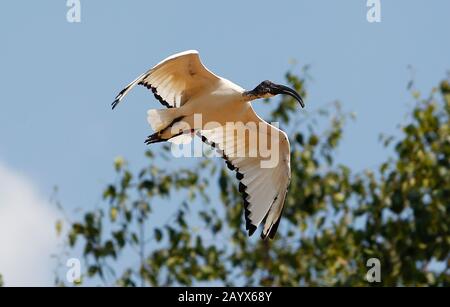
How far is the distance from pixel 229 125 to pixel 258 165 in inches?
13.9

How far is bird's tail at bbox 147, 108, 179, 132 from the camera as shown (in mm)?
8516

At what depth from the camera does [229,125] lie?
8.92 meters

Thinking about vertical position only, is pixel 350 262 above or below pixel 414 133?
below

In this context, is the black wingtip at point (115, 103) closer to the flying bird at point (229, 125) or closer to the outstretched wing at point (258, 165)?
the flying bird at point (229, 125)

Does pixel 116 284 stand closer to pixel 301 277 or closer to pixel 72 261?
pixel 301 277

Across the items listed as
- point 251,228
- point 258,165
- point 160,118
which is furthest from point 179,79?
point 251,228

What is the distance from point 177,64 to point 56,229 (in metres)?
2.56

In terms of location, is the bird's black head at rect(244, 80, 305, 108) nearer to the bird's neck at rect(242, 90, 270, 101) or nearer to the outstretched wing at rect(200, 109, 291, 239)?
the bird's neck at rect(242, 90, 270, 101)
